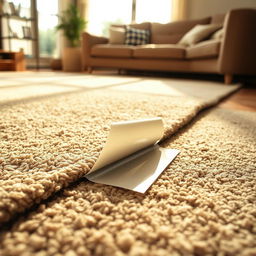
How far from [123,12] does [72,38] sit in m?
1.46

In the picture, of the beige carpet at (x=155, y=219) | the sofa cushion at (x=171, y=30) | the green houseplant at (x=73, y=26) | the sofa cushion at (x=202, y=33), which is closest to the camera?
the beige carpet at (x=155, y=219)

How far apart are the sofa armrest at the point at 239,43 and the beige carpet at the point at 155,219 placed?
6.32 ft

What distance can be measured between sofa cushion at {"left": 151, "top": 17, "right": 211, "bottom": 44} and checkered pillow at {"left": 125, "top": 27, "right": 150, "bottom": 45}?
0.56 ft

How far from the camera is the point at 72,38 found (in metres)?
4.07

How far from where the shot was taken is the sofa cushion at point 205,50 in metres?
2.21

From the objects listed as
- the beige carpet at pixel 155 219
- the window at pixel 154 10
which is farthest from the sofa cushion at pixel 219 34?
the beige carpet at pixel 155 219

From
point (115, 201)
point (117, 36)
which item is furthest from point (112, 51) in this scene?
point (115, 201)

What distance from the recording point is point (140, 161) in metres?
0.41

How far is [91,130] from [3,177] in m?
0.25

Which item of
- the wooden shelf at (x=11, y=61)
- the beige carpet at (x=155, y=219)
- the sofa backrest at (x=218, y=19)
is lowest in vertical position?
the beige carpet at (x=155, y=219)

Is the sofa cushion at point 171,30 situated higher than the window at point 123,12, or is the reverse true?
the window at point 123,12

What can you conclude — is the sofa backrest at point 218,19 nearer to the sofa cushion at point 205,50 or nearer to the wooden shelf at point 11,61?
the sofa cushion at point 205,50

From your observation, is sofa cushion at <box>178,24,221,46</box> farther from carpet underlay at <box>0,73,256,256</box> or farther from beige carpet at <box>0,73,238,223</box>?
carpet underlay at <box>0,73,256,256</box>

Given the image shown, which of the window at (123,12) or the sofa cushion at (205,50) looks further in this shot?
the window at (123,12)
